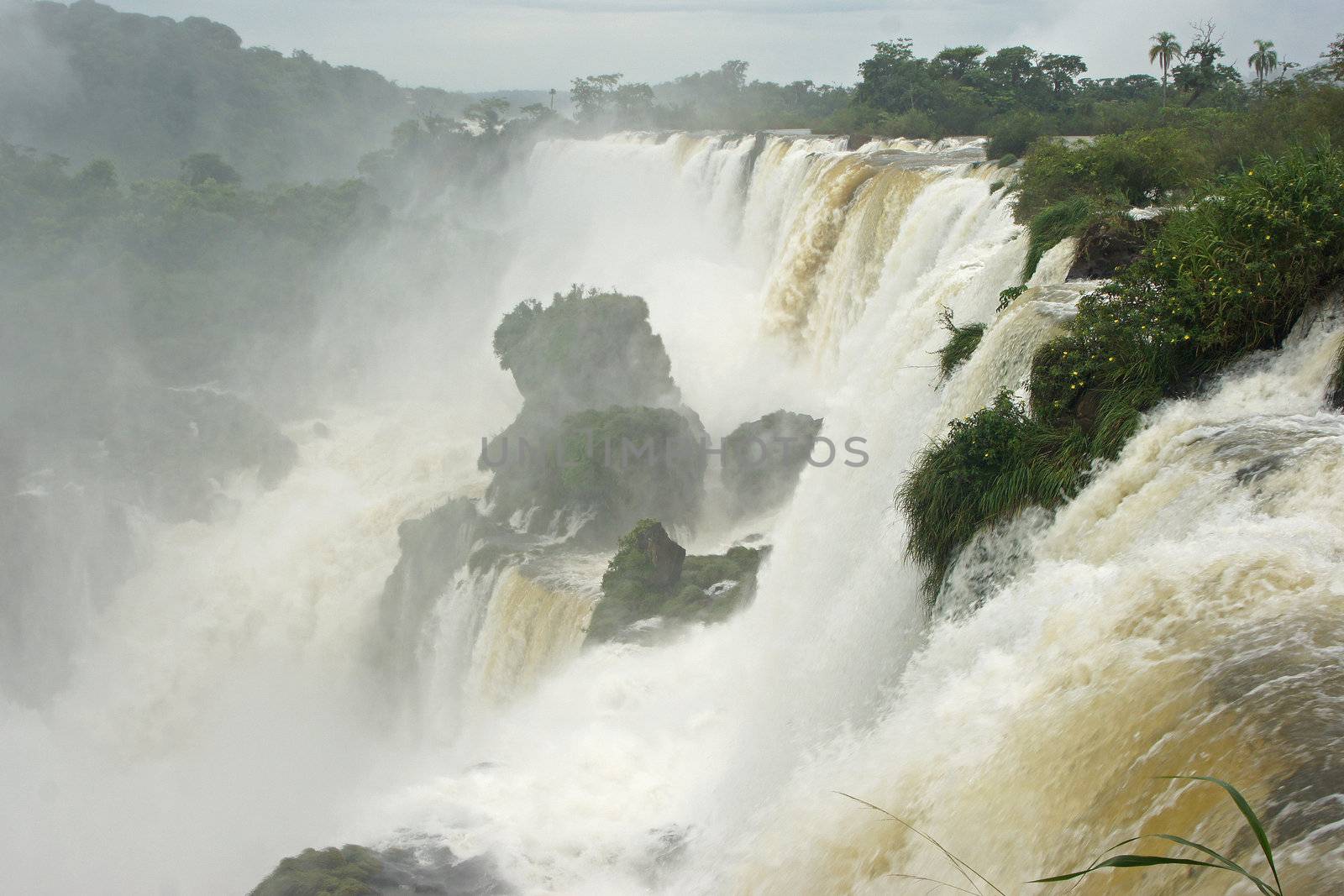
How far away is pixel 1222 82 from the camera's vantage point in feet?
117

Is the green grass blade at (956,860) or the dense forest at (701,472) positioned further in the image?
the dense forest at (701,472)

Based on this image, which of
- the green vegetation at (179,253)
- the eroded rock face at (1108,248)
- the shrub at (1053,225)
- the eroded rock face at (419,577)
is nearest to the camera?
the eroded rock face at (1108,248)

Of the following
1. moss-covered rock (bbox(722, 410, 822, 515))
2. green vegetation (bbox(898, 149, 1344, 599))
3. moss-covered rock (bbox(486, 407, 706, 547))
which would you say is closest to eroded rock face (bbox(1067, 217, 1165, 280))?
green vegetation (bbox(898, 149, 1344, 599))

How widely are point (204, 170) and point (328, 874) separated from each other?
50.5 meters

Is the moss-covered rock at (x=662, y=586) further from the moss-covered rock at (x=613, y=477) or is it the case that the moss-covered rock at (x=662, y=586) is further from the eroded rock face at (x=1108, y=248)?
the eroded rock face at (x=1108, y=248)

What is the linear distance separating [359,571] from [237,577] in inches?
146

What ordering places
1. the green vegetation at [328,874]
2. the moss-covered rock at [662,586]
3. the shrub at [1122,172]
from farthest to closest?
1. the moss-covered rock at [662,586]
2. the shrub at [1122,172]
3. the green vegetation at [328,874]

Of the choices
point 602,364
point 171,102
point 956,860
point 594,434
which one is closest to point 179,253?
point 602,364

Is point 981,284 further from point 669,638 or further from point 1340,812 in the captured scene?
point 1340,812

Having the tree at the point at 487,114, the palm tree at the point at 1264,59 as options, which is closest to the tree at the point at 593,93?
the tree at the point at 487,114

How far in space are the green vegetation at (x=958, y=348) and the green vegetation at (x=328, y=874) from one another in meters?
6.49

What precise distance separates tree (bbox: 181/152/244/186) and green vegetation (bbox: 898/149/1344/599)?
50.1 m

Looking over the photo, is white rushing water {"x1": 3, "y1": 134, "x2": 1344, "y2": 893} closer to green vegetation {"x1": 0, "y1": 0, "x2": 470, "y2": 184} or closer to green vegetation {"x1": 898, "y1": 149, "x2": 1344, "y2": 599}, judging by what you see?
green vegetation {"x1": 898, "y1": 149, "x2": 1344, "y2": 599}

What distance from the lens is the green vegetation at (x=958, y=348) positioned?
9414mm
